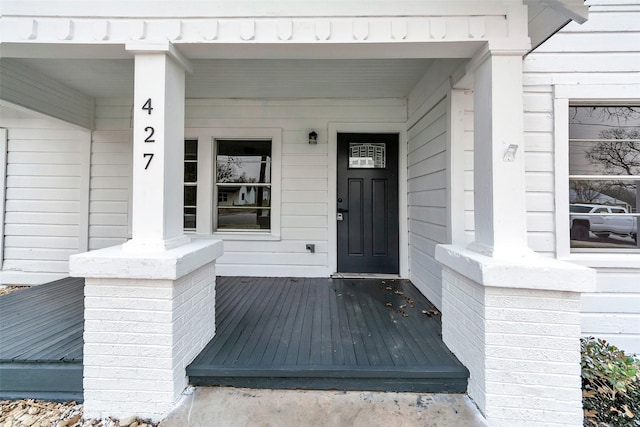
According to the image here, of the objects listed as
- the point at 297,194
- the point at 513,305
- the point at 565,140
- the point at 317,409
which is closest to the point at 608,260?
the point at 565,140

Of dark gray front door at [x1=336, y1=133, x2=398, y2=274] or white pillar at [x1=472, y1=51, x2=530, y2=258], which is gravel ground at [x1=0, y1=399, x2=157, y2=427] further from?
dark gray front door at [x1=336, y1=133, x2=398, y2=274]

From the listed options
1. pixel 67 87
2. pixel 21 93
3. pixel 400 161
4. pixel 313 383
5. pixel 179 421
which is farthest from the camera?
pixel 400 161

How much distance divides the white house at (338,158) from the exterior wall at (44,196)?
0.08ft

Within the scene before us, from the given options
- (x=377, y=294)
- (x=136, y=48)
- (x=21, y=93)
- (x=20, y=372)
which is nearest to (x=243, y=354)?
(x=20, y=372)

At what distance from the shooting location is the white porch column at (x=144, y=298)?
1599 millimetres

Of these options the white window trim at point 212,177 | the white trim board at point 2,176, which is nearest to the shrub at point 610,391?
the white window trim at point 212,177

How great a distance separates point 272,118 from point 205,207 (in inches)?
58.2

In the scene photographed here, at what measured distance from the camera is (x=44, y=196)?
389 cm

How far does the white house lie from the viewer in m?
1.61

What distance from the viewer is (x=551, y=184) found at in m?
2.53

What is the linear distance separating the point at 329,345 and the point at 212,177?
2750mm

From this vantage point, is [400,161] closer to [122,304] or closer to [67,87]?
[122,304]

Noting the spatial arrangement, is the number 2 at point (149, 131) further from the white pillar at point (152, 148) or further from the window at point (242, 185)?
the window at point (242, 185)

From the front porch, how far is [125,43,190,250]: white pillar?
869 mm
